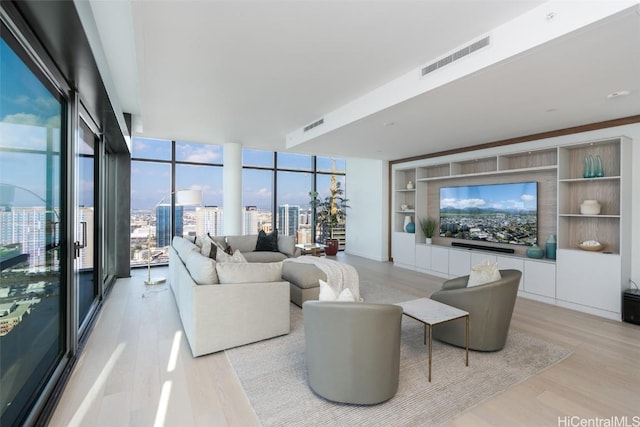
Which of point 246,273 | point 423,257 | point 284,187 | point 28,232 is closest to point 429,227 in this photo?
point 423,257

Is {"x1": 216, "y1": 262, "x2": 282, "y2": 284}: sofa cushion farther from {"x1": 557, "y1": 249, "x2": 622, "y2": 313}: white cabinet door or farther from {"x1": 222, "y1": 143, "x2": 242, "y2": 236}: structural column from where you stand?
{"x1": 557, "y1": 249, "x2": 622, "y2": 313}: white cabinet door

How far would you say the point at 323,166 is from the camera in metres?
8.96

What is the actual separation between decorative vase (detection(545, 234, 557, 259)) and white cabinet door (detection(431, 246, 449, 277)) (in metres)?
1.60

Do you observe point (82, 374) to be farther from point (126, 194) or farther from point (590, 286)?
point (590, 286)

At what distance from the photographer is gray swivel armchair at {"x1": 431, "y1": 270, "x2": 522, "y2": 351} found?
275cm

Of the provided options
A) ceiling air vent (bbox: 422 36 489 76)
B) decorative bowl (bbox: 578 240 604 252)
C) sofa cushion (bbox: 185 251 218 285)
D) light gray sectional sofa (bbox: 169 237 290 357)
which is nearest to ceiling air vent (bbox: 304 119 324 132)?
ceiling air vent (bbox: 422 36 489 76)

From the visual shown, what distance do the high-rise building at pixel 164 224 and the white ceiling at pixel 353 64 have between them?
104 inches

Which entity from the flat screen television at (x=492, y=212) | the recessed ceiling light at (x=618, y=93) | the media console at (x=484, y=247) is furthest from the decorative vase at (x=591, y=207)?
the recessed ceiling light at (x=618, y=93)

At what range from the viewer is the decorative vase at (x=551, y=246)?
14.9 ft

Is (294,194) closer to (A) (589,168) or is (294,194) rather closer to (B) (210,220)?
(B) (210,220)

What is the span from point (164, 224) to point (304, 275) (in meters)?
4.31

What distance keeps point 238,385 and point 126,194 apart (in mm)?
4521

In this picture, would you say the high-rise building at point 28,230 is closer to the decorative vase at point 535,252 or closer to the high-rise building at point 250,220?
the high-rise building at point 250,220

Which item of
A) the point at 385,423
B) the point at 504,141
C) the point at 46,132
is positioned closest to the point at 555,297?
the point at 504,141
